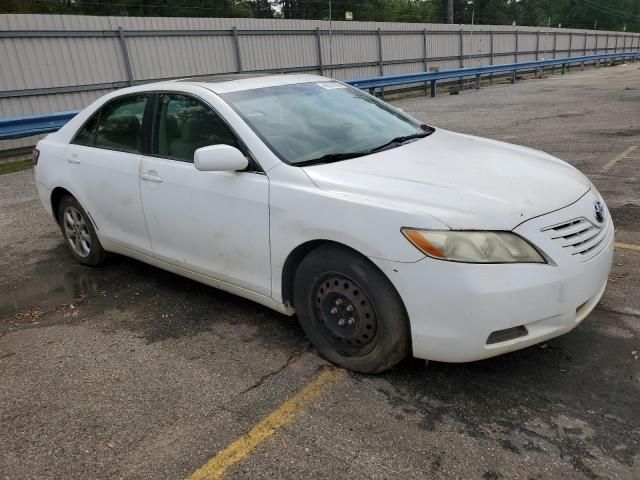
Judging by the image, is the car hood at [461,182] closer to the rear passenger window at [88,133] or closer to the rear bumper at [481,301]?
the rear bumper at [481,301]

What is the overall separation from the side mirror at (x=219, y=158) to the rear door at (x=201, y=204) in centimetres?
12

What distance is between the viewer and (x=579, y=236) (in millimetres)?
2834

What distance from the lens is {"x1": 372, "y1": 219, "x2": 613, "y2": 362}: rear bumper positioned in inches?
102

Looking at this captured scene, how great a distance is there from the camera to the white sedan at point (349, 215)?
2.64 m

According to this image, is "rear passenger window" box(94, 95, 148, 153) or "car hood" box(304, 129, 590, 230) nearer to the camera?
"car hood" box(304, 129, 590, 230)

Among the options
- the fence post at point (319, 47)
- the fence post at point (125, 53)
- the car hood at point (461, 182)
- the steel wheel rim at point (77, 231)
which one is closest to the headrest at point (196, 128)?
the car hood at point (461, 182)

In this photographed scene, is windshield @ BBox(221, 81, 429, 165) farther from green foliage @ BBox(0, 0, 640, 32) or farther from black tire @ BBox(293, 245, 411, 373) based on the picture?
green foliage @ BBox(0, 0, 640, 32)

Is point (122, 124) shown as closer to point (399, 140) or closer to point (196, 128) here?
point (196, 128)

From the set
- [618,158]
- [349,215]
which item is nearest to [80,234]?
[349,215]

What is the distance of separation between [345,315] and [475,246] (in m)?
→ 0.82

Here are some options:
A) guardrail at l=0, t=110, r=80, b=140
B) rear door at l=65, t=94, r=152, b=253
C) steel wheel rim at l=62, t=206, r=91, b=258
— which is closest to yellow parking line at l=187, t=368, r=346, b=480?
rear door at l=65, t=94, r=152, b=253

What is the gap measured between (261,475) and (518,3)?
92903 millimetres

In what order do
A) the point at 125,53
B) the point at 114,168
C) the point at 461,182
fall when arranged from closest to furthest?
the point at 461,182 → the point at 114,168 → the point at 125,53

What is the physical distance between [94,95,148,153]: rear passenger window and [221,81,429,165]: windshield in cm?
91
